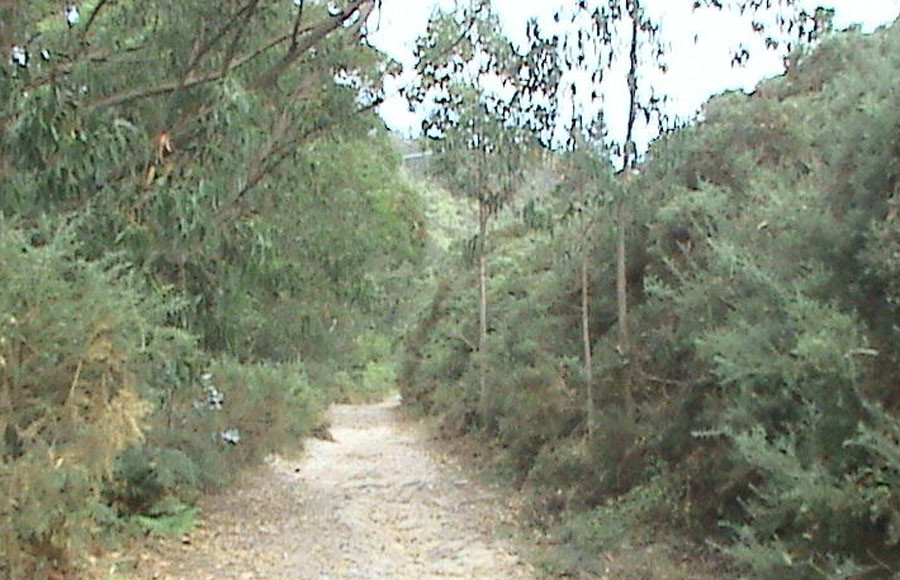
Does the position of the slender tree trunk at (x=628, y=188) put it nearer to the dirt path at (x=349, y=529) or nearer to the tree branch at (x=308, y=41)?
the dirt path at (x=349, y=529)

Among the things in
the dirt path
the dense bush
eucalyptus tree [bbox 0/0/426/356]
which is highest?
eucalyptus tree [bbox 0/0/426/356]

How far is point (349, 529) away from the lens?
11.4 m

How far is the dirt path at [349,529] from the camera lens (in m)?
9.36

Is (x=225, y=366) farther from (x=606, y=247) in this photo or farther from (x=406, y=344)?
(x=406, y=344)

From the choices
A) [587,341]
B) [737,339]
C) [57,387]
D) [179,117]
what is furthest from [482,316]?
[57,387]

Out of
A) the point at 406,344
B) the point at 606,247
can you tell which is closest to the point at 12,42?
the point at 606,247

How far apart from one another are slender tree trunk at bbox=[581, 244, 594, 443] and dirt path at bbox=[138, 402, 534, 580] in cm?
164

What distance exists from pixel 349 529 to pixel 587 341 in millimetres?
3694

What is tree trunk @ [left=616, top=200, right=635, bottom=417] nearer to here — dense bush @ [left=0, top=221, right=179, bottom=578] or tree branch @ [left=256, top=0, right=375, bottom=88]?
tree branch @ [left=256, top=0, right=375, bottom=88]

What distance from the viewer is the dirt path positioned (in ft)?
30.7

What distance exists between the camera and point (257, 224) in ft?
34.1

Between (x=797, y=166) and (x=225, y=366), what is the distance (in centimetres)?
820

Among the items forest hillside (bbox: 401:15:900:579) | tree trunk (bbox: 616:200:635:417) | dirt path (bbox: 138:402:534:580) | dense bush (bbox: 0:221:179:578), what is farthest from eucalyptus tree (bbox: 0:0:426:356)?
forest hillside (bbox: 401:15:900:579)

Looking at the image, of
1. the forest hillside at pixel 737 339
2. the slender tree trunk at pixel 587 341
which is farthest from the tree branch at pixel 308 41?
the slender tree trunk at pixel 587 341
